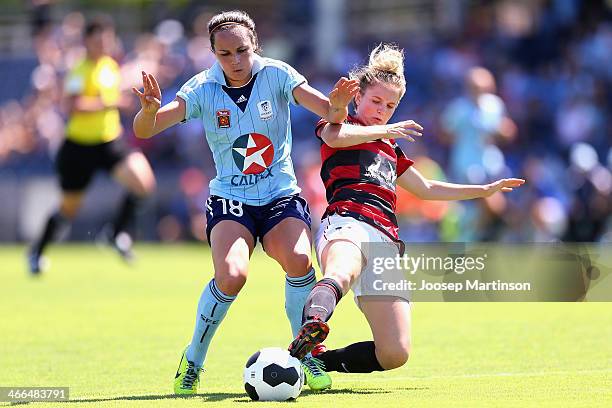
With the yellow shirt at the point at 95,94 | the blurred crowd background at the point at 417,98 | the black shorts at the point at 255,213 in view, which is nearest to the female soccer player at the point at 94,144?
the yellow shirt at the point at 95,94

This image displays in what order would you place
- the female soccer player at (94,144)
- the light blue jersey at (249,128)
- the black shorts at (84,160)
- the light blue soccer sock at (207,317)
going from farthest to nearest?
the black shorts at (84,160), the female soccer player at (94,144), the light blue jersey at (249,128), the light blue soccer sock at (207,317)

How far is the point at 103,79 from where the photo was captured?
14.9m

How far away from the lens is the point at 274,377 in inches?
248

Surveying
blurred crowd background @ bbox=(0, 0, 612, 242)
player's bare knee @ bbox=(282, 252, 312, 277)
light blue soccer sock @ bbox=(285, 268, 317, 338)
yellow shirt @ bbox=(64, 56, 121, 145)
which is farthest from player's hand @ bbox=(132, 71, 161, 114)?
blurred crowd background @ bbox=(0, 0, 612, 242)

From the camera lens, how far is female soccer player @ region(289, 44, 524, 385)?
22.0 ft

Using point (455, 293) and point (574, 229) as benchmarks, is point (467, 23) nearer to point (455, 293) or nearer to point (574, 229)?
point (574, 229)

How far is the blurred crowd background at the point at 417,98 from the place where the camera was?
1806 cm

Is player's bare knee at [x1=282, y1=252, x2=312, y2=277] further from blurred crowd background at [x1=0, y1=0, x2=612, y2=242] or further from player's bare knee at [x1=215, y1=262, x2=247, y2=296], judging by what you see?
blurred crowd background at [x1=0, y1=0, x2=612, y2=242]

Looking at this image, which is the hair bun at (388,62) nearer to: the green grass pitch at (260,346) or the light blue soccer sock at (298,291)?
the light blue soccer sock at (298,291)

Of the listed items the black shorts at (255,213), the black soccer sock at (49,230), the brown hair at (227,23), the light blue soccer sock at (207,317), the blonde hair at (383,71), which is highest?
the brown hair at (227,23)

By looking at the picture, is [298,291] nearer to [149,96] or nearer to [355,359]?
[355,359]

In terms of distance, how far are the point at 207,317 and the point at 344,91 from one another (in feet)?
4.95

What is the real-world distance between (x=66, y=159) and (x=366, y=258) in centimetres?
902

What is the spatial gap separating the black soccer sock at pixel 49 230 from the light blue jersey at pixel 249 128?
827 centimetres
